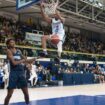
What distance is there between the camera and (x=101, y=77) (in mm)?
Result: 27953

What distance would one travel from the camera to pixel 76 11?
90.5ft

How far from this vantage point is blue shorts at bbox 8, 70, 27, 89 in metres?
8.25

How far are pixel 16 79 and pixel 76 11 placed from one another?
65.8 ft

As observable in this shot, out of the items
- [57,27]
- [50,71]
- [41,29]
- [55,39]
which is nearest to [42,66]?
[50,71]

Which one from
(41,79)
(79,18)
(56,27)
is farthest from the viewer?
(79,18)

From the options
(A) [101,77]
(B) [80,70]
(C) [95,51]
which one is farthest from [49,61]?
(C) [95,51]

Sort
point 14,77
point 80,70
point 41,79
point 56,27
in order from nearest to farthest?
1. point 14,77
2. point 56,27
3. point 41,79
4. point 80,70

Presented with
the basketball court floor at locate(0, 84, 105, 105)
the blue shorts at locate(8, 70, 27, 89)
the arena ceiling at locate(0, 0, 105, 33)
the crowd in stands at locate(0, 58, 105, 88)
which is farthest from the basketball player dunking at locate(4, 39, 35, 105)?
the arena ceiling at locate(0, 0, 105, 33)

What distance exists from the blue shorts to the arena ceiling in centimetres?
1607

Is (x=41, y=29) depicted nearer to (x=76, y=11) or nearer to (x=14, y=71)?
(x=76, y=11)

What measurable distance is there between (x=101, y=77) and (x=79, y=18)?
6327 millimetres

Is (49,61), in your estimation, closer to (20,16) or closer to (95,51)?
(20,16)

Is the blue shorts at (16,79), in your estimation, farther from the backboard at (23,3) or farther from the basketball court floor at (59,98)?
the backboard at (23,3)

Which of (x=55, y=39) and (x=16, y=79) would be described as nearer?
(x=16, y=79)
